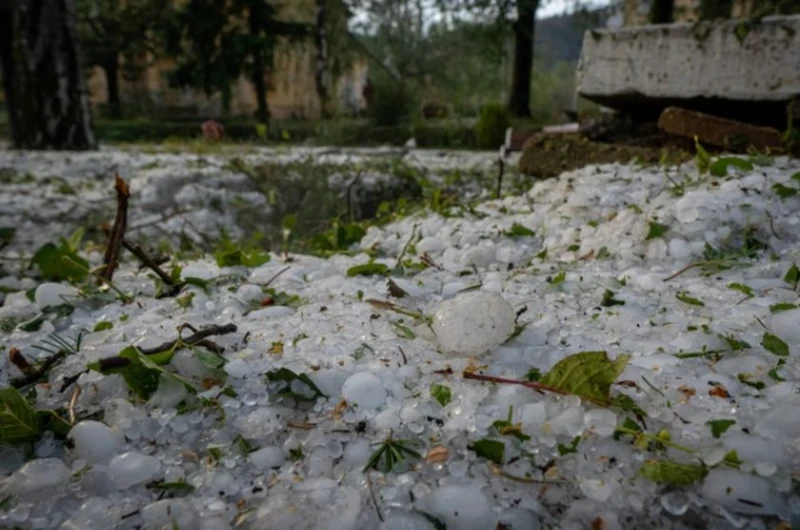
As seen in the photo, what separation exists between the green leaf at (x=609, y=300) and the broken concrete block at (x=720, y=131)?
5.51 ft

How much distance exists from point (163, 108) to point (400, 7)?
10.0m

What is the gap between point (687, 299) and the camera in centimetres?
117

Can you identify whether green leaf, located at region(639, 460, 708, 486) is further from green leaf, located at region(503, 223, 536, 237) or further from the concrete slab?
the concrete slab

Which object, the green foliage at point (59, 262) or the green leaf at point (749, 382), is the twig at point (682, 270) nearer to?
the green leaf at point (749, 382)

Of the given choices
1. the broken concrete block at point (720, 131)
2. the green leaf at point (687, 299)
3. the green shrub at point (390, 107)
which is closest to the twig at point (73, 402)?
the green leaf at point (687, 299)

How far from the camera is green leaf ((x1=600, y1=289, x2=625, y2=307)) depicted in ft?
3.94

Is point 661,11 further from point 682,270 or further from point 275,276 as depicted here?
point 275,276

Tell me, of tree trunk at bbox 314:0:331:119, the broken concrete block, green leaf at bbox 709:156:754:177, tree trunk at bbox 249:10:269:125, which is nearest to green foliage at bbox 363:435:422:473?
green leaf at bbox 709:156:754:177

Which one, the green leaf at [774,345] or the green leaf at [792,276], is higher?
the green leaf at [792,276]

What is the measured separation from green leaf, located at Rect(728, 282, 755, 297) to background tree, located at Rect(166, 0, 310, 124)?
596 inches

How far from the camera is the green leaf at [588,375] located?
0.82 m

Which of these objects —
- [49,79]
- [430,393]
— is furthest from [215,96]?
[430,393]

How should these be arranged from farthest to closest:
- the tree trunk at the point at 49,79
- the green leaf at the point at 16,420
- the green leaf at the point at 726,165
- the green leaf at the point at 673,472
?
the tree trunk at the point at 49,79, the green leaf at the point at 726,165, the green leaf at the point at 16,420, the green leaf at the point at 673,472

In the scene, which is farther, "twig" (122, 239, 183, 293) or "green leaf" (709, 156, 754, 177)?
"green leaf" (709, 156, 754, 177)
